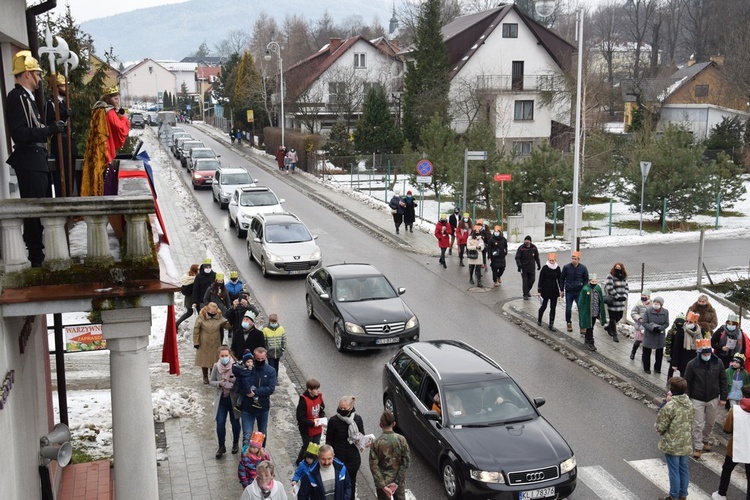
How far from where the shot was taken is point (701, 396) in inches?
440

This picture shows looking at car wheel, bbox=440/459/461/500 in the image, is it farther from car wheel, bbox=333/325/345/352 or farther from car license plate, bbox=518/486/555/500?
car wheel, bbox=333/325/345/352

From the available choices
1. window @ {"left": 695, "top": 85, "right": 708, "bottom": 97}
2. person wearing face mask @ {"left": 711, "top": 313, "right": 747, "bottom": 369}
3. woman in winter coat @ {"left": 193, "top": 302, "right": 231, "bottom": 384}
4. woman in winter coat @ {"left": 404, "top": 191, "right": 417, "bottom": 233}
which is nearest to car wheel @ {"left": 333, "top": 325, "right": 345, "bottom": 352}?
woman in winter coat @ {"left": 193, "top": 302, "right": 231, "bottom": 384}

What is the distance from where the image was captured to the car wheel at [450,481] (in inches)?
381

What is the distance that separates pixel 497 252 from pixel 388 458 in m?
12.2

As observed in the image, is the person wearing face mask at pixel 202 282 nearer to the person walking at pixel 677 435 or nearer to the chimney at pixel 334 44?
the person walking at pixel 677 435

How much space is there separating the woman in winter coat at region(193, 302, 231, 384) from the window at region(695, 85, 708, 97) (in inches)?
2413

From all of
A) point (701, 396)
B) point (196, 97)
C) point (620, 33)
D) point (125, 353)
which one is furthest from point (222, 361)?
point (196, 97)

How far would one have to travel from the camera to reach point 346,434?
368 inches

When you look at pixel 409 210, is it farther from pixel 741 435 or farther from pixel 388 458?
pixel 388 458

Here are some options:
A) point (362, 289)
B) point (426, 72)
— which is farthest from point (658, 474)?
point (426, 72)

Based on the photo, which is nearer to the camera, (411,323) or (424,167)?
(411,323)

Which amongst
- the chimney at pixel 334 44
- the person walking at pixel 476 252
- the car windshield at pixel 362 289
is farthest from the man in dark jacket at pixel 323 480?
the chimney at pixel 334 44

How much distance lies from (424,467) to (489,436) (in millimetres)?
1341

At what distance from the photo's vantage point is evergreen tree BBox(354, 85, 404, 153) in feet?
169
